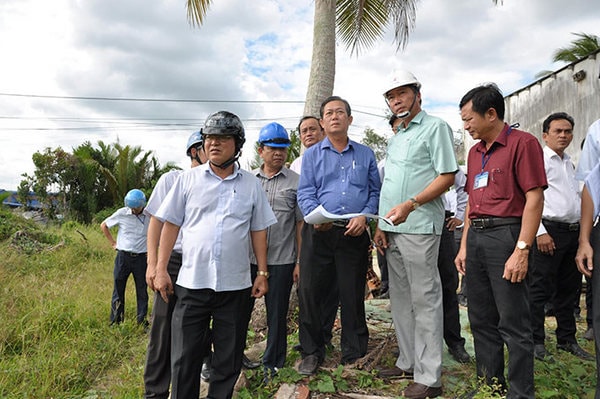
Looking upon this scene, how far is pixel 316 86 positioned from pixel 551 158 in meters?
2.81

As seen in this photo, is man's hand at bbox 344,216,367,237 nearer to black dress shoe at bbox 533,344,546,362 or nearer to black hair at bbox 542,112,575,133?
black dress shoe at bbox 533,344,546,362

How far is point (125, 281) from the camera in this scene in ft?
19.4

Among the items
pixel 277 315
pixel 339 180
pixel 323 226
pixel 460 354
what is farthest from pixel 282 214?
pixel 460 354

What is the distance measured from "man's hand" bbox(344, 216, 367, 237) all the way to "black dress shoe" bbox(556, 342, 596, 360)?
8.11 feet

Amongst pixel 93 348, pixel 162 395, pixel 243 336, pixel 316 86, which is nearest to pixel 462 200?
pixel 316 86

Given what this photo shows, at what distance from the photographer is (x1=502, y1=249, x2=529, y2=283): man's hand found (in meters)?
2.47

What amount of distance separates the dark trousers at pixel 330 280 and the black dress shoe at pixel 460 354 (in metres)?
0.86

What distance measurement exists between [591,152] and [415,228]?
1.17 m

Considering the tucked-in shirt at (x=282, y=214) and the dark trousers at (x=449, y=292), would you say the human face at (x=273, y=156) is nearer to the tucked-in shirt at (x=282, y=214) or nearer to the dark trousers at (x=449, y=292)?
the tucked-in shirt at (x=282, y=214)

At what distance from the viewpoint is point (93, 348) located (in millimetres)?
4723

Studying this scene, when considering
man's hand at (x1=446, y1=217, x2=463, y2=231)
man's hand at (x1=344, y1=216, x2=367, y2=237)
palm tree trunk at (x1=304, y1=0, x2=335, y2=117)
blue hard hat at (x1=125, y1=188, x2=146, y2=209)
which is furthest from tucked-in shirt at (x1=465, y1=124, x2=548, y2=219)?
blue hard hat at (x1=125, y1=188, x2=146, y2=209)

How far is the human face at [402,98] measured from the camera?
311 cm

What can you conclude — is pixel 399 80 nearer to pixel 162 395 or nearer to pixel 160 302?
pixel 160 302

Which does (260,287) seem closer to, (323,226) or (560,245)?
(323,226)
